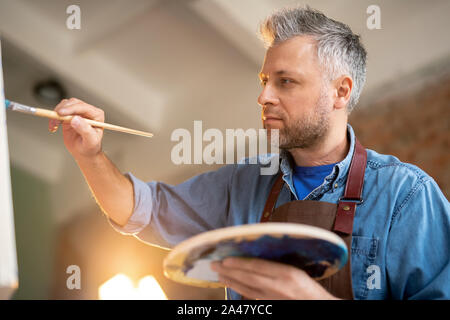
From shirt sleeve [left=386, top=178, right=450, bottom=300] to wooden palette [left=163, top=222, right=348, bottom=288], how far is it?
0.21m

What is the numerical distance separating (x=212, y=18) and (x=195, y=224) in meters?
1.76

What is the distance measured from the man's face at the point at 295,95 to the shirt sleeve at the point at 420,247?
297 millimetres

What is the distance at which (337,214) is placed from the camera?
1.13 meters

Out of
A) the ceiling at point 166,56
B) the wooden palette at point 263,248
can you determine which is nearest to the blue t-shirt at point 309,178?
the wooden palette at point 263,248

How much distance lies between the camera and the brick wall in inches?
93.0

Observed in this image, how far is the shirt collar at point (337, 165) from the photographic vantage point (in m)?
1.23

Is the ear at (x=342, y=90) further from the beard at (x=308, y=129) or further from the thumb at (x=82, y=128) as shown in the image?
the thumb at (x=82, y=128)

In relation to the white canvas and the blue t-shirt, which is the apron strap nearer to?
the blue t-shirt

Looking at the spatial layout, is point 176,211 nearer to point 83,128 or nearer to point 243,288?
point 83,128

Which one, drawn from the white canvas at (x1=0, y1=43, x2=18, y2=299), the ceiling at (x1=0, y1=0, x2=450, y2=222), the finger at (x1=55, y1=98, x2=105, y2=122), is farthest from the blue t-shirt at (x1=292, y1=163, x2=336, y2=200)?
the ceiling at (x1=0, y1=0, x2=450, y2=222)

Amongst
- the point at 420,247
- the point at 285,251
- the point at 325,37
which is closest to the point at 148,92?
the point at 325,37

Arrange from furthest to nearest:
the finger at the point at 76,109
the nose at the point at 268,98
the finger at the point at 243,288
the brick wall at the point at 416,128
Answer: the brick wall at the point at 416,128, the nose at the point at 268,98, the finger at the point at 76,109, the finger at the point at 243,288

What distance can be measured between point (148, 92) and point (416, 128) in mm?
1833
